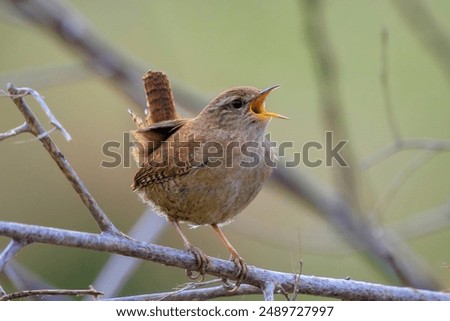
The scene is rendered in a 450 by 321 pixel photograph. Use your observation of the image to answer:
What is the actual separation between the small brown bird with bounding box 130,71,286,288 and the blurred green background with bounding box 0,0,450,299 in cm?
143

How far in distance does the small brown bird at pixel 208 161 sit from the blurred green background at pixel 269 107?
4.69ft

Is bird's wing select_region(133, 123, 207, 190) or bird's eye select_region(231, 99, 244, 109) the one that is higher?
bird's eye select_region(231, 99, 244, 109)

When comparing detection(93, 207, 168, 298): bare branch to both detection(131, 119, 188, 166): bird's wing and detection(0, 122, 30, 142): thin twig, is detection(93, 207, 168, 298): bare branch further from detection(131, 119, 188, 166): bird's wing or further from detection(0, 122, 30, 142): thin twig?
detection(0, 122, 30, 142): thin twig

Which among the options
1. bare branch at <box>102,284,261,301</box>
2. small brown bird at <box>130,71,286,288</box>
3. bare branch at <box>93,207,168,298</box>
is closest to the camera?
bare branch at <box>102,284,261,301</box>

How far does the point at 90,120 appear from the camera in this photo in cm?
646

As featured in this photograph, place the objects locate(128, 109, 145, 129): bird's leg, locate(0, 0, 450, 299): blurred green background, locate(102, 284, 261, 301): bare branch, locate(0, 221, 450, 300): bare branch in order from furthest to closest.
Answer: locate(0, 0, 450, 299): blurred green background → locate(128, 109, 145, 129): bird's leg → locate(102, 284, 261, 301): bare branch → locate(0, 221, 450, 300): bare branch

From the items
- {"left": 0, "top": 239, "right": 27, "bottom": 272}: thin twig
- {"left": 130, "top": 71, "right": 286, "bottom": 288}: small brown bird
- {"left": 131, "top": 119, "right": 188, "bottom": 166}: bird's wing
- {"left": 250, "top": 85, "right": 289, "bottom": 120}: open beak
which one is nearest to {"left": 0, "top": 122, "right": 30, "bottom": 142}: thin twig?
{"left": 0, "top": 239, "right": 27, "bottom": 272}: thin twig

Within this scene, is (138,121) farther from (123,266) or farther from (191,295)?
(191,295)

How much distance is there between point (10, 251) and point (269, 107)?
3.52 meters

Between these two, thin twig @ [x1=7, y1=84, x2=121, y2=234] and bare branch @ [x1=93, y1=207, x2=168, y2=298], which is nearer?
thin twig @ [x1=7, y1=84, x2=121, y2=234]

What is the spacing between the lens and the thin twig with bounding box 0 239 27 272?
89.9 inches

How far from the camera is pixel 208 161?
368 cm

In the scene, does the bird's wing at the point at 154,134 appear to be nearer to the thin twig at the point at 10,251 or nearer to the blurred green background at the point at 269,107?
the blurred green background at the point at 269,107
